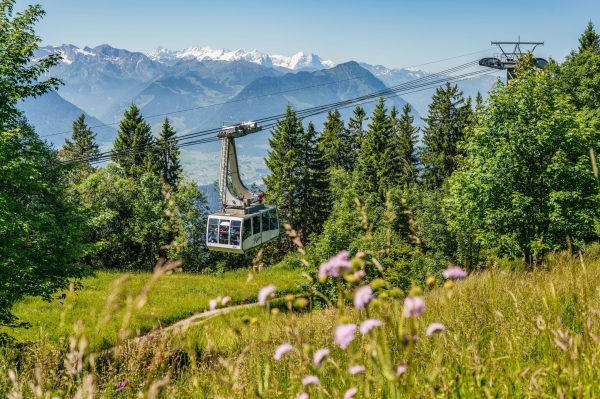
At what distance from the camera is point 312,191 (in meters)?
58.2

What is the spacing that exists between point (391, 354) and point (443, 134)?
221 ft

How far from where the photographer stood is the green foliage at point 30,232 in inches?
469

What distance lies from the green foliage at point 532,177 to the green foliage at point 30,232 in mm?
17430

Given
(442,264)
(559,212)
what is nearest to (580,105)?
(442,264)

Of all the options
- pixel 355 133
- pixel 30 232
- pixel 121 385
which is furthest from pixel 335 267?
pixel 355 133

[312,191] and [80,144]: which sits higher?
[80,144]

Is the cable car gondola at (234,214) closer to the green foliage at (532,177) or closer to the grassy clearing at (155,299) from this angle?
the grassy clearing at (155,299)

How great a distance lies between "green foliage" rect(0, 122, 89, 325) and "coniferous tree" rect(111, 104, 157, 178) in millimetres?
46690

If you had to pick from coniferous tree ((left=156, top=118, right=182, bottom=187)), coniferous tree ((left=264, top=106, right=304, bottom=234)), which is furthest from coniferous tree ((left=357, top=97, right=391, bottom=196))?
coniferous tree ((left=156, top=118, right=182, bottom=187))

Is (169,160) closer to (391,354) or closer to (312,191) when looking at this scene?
(312,191)

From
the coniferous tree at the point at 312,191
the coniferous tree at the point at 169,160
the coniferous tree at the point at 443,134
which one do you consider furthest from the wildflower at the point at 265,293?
the coniferous tree at the point at 443,134

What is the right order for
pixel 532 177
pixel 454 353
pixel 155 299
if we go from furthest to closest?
pixel 155 299 < pixel 532 177 < pixel 454 353

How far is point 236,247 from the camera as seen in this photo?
2361 cm

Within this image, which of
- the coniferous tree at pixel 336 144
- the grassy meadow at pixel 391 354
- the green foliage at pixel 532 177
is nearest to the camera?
the grassy meadow at pixel 391 354
